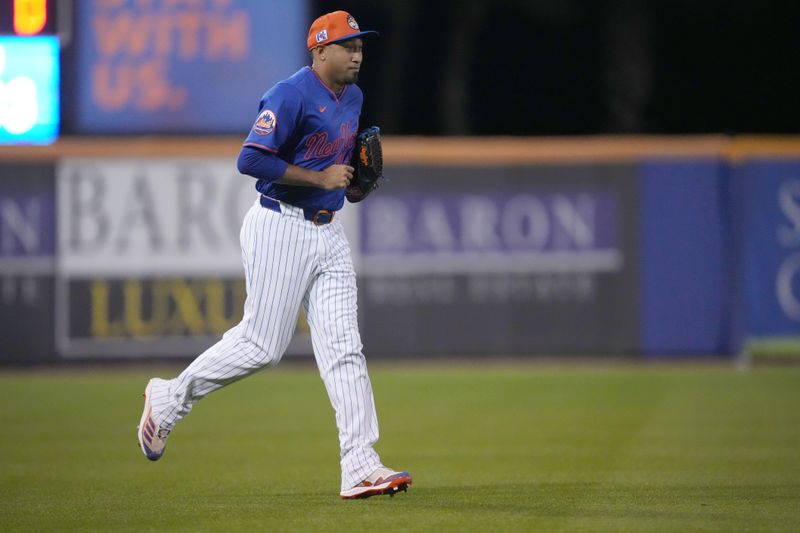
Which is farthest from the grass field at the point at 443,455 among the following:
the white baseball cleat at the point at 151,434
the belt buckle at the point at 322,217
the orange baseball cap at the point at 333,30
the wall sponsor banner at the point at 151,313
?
the orange baseball cap at the point at 333,30

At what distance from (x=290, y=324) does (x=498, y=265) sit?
739cm

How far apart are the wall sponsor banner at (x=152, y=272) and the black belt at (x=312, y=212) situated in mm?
7083

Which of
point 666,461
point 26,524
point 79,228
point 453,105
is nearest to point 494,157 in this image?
point 79,228

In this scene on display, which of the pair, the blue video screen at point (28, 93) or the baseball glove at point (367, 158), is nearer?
the baseball glove at point (367, 158)

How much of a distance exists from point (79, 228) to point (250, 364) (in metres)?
7.59

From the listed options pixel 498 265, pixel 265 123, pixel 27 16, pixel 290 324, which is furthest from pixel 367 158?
pixel 498 265

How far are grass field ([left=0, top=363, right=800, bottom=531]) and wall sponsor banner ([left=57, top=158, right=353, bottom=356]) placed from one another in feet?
2.61

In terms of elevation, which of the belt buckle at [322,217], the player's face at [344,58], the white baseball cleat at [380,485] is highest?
the player's face at [344,58]

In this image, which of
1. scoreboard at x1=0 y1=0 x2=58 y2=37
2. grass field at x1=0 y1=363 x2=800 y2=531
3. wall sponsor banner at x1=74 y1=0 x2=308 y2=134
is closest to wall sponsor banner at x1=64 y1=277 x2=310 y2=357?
grass field at x1=0 y1=363 x2=800 y2=531

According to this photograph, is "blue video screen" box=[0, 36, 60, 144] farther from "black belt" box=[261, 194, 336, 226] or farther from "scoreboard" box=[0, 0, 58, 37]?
"black belt" box=[261, 194, 336, 226]

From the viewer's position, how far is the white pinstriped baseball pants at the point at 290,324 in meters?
5.83

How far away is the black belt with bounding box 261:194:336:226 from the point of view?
5918mm

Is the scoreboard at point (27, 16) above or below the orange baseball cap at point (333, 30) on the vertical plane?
above

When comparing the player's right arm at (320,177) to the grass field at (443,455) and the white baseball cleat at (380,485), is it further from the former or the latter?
the grass field at (443,455)
